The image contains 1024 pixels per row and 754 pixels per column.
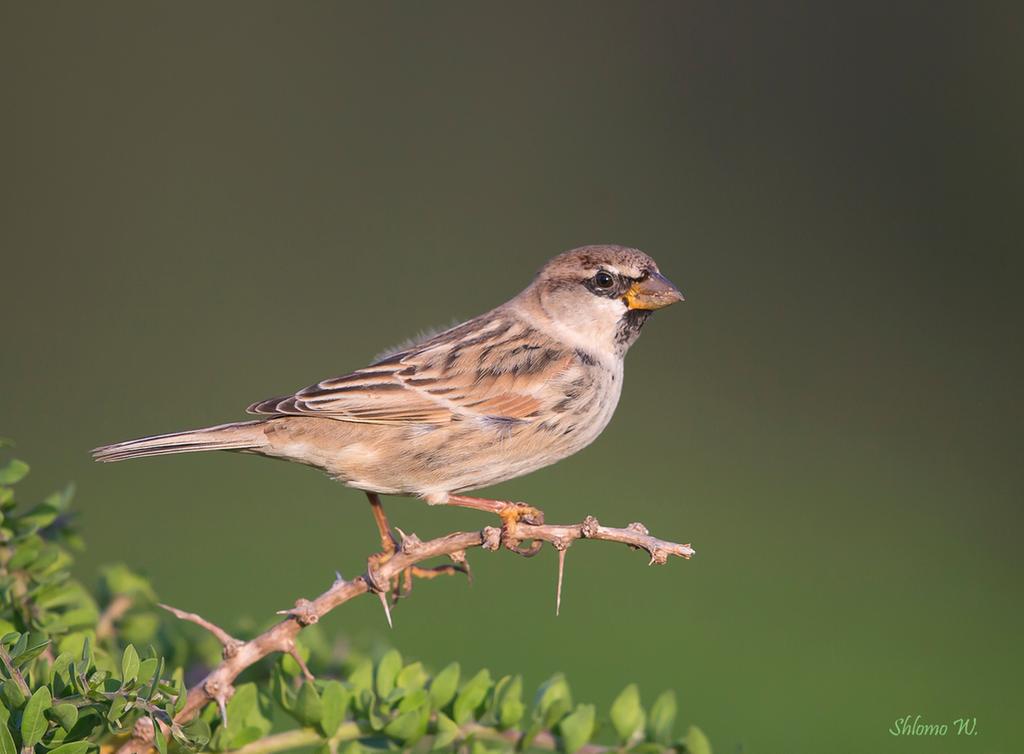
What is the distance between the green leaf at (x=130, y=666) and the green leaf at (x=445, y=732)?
1.72 feet

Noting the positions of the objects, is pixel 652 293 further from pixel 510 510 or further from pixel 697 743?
pixel 697 743

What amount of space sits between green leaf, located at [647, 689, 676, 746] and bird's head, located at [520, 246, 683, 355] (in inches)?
56.2

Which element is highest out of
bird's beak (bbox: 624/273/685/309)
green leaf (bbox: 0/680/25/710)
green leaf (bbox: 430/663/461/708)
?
bird's beak (bbox: 624/273/685/309)

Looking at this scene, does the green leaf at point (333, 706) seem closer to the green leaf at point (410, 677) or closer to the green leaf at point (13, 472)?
the green leaf at point (410, 677)

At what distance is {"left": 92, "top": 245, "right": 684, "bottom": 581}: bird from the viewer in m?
3.19

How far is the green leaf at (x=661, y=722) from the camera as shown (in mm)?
2186

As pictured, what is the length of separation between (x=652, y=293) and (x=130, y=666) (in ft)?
6.38

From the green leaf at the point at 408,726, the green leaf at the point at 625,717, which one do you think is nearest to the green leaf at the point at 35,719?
the green leaf at the point at 408,726

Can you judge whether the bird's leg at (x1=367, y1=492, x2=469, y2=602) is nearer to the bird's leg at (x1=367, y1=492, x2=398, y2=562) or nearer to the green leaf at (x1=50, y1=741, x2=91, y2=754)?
the bird's leg at (x1=367, y1=492, x2=398, y2=562)

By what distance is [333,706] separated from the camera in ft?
6.83

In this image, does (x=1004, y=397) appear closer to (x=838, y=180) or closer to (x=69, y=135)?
(x=838, y=180)

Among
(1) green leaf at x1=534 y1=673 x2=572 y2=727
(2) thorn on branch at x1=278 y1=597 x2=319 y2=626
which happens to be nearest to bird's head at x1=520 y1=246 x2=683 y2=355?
(1) green leaf at x1=534 y1=673 x2=572 y2=727

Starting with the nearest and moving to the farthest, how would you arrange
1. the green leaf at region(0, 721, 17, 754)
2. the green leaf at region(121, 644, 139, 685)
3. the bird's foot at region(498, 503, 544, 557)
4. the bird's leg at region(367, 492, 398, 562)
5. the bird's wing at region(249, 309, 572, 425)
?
1. the green leaf at region(0, 721, 17, 754)
2. the green leaf at region(121, 644, 139, 685)
3. the bird's foot at region(498, 503, 544, 557)
4. the bird's leg at region(367, 492, 398, 562)
5. the bird's wing at region(249, 309, 572, 425)

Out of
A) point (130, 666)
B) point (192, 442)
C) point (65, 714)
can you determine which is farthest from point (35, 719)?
point (192, 442)
